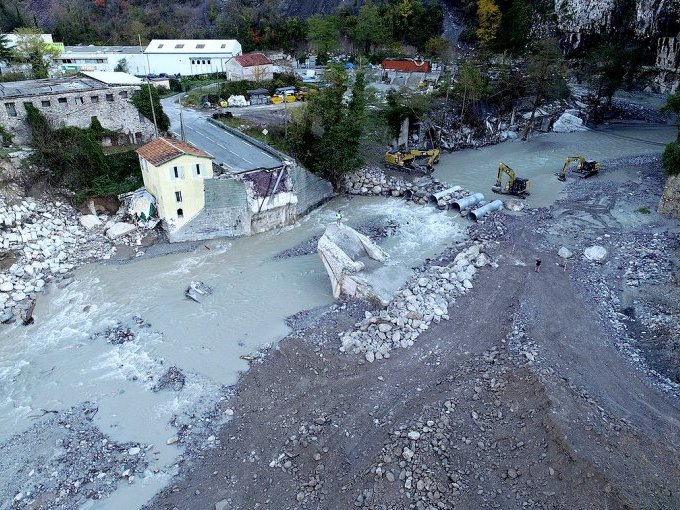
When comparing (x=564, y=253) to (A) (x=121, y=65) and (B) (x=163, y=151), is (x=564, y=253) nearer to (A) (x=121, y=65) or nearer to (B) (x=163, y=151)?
(B) (x=163, y=151)

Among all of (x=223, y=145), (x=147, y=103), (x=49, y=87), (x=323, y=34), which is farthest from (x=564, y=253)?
(x=323, y=34)

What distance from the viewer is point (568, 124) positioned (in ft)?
137

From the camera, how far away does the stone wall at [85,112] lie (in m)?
24.9

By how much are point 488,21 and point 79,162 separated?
1898 inches

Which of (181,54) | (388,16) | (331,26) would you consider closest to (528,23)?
(388,16)

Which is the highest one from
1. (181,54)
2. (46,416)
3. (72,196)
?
(181,54)

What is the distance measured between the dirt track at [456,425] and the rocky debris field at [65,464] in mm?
1654

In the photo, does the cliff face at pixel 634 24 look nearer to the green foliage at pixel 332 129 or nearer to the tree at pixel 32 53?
the green foliage at pixel 332 129

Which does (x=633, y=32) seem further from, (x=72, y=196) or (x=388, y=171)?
(x=72, y=196)

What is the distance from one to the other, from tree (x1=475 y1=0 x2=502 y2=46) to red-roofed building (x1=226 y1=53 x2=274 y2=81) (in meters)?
26.8

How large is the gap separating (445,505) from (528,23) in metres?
55.4

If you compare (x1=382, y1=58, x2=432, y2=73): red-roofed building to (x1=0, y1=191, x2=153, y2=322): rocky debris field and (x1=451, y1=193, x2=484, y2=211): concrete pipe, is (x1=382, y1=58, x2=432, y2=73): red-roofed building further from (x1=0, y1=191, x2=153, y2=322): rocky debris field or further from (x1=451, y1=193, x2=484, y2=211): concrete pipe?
(x1=0, y1=191, x2=153, y2=322): rocky debris field

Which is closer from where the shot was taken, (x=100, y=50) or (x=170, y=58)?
(x=170, y=58)

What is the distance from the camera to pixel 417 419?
13.2 metres
